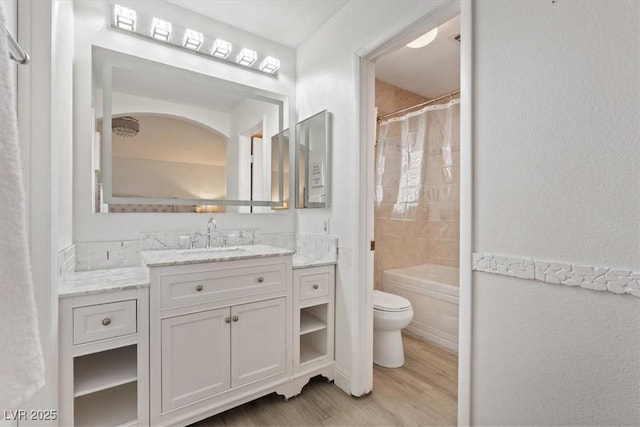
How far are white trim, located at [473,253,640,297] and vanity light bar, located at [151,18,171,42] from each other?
7.37 ft

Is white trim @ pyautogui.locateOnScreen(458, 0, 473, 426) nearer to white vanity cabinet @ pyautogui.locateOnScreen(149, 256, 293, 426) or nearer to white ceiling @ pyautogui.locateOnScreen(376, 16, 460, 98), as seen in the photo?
white vanity cabinet @ pyautogui.locateOnScreen(149, 256, 293, 426)

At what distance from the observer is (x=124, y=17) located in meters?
1.79

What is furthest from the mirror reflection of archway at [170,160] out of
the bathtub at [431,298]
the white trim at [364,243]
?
the bathtub at [431,298]

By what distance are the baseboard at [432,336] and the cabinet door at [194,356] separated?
1.80 metres

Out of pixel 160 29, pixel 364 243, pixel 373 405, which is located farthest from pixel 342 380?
pixel 160 29

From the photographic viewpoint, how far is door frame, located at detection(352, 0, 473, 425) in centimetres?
127

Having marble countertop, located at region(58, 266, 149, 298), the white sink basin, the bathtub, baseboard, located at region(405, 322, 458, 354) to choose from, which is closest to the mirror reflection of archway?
the white sink basin

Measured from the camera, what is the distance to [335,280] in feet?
6.68

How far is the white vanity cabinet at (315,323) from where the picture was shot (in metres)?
1.87

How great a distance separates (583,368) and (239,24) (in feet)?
8.80

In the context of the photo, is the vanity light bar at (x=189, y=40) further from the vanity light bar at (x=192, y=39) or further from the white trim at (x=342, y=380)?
the white trim at (x=342, y=380)

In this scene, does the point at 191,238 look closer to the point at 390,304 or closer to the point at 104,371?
the point at 104,371

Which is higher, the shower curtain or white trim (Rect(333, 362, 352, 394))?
the shower curtain

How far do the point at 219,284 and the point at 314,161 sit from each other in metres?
1.12
